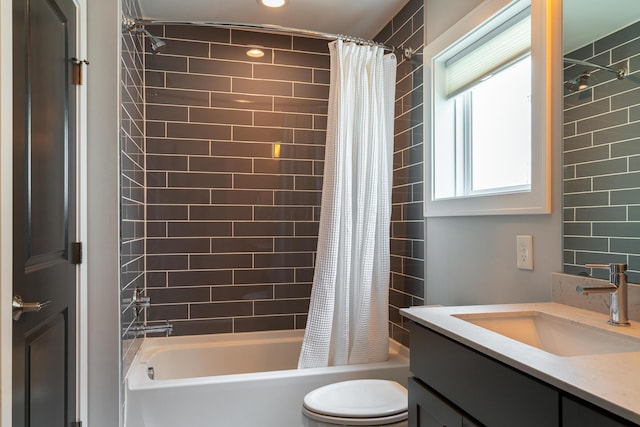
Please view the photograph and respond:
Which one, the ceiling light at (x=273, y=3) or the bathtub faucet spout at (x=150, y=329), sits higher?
the ceiling light at (x=273, y=3)

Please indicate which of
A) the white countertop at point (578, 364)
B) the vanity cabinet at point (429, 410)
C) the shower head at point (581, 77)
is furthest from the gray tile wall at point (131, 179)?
the shower head at point (581, 77)

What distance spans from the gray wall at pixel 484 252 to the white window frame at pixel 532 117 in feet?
0.12

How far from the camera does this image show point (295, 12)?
2561mm

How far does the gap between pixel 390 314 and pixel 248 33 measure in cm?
199

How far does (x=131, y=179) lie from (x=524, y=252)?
1.80 metres

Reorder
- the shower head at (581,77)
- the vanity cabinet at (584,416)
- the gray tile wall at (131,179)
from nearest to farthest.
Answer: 1. the vanity cabinet at (584,416)
2. the shower head at (581,77)
3. the gray tile wall at (131,179)

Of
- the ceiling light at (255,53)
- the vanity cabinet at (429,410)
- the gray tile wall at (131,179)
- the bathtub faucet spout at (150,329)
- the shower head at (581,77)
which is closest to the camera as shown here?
the vanity cabinet at (429,410)

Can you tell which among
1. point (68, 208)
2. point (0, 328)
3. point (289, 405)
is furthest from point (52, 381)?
point (289, 405)

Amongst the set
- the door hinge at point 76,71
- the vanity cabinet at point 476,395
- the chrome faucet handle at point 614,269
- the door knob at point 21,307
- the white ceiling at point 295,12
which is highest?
the white ceiling at point 295,12

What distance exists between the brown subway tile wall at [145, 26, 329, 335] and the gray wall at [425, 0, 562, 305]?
0.94 metres

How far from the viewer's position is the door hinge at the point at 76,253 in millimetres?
1625

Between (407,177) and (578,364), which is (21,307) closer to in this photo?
A: (578,364)

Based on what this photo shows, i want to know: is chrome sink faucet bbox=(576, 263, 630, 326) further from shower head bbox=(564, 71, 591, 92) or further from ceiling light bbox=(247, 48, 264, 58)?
ceiling light bbox=(247, 48, 264, 58)

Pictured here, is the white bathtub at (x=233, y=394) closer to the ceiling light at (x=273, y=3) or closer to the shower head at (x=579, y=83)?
the shower head at (x=579, y=83)
